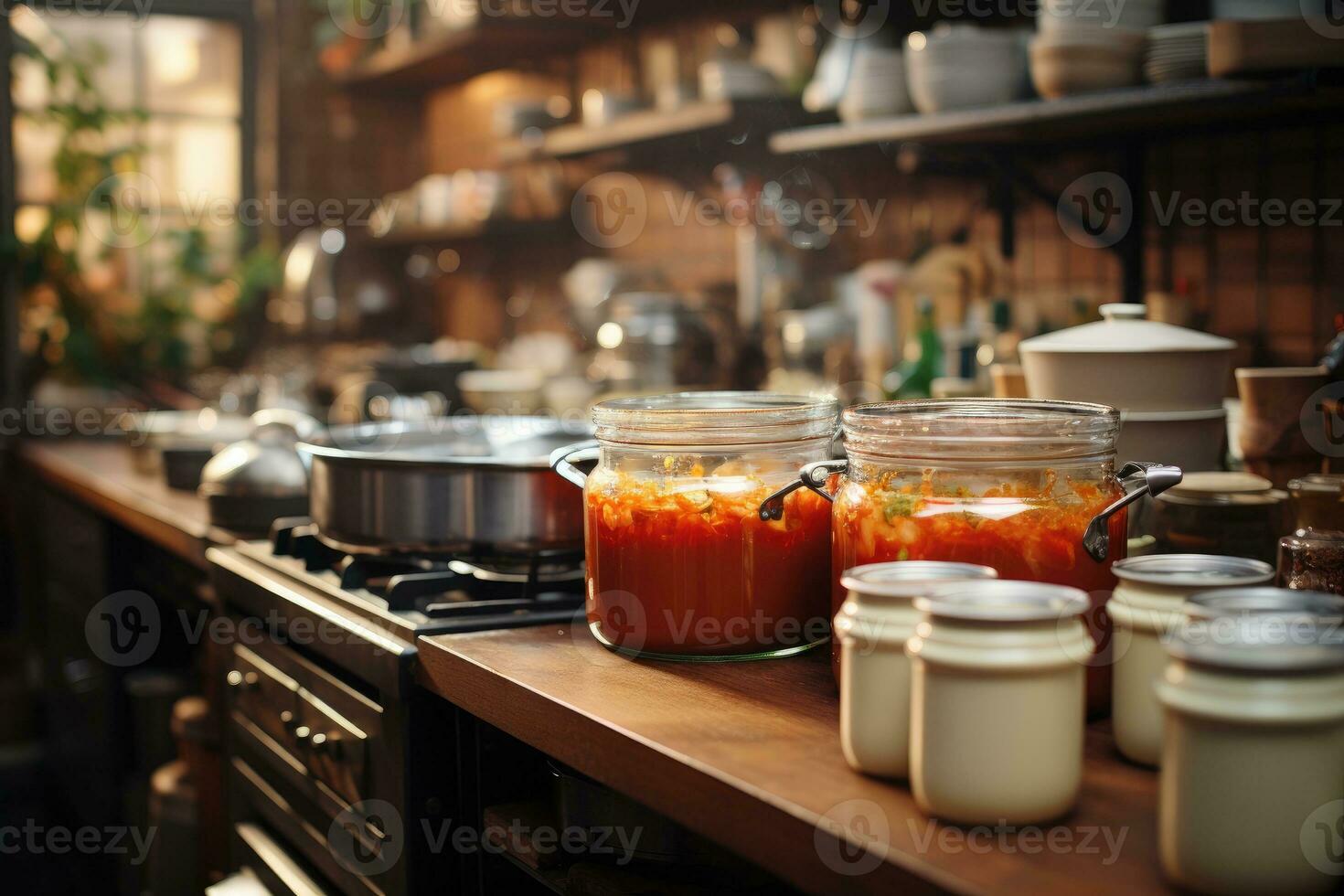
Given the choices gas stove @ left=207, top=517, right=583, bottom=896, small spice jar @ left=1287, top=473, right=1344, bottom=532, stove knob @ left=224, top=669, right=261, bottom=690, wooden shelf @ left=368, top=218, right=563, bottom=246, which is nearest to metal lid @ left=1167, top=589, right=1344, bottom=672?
small spice jar @ left=1287, top=473, right=1344, bottom=532

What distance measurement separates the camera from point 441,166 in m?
5.00

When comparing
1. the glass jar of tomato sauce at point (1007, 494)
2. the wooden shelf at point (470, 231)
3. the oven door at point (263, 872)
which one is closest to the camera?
the glass jar of tomato sauce at point (1007, 494)

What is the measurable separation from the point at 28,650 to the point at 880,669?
13.2 ft

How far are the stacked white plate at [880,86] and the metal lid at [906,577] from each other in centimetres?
145

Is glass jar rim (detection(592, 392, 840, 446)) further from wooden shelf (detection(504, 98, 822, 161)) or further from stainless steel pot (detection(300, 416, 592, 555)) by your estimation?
wooden shelf (detection(504, 98, 822, 161))

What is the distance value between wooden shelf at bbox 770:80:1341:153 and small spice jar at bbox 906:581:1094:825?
106 centimetres

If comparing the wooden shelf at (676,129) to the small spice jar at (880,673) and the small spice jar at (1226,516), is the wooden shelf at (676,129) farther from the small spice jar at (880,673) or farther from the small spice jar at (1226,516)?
the small spice jar at (880,673)

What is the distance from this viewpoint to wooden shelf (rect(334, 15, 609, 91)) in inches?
148

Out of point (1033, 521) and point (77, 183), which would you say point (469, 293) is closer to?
point (77, 183)

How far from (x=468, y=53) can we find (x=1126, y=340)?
327 centimetres

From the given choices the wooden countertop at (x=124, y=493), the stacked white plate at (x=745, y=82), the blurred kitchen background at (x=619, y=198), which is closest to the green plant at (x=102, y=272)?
the blurred kitchen background at (x=619, y=198)

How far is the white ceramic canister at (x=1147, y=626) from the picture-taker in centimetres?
85

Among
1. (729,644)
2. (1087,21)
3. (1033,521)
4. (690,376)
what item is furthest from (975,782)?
(690,376)

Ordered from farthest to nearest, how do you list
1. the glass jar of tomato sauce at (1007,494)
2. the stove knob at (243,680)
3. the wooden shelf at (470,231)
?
1. the wooden shelf at (470,231)
2. the stove knob at (243,680)
3. the glass jar of tomato sauce at (1007,494)
